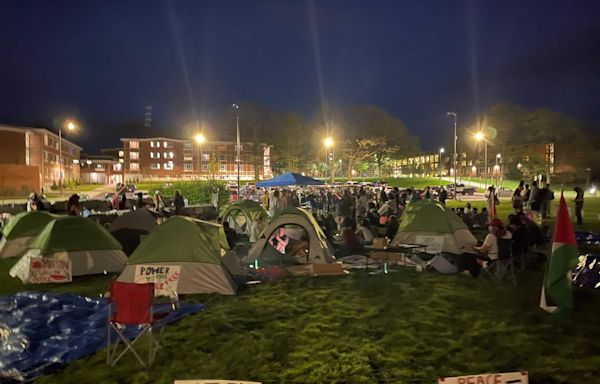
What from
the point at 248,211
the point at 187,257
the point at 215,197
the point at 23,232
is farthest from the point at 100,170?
the point at 187,257

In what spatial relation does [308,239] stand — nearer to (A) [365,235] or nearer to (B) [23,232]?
(A) [365,235]

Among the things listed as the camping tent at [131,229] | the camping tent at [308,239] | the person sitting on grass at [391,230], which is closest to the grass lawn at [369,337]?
the camping tent at [308,239]

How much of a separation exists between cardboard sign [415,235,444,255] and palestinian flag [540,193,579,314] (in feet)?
17.0

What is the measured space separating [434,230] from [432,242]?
36 centimetres

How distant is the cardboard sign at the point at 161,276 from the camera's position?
8.88m

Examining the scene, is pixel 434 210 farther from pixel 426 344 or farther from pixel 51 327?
pixel 51 327

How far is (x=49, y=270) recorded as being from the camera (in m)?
10.5

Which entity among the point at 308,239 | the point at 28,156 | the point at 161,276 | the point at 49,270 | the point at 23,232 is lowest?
the point at 49,270

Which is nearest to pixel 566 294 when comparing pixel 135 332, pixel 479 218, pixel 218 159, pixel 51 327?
pixel 135 332

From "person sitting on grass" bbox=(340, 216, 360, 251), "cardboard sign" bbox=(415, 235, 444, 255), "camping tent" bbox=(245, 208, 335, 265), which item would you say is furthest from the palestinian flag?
"person sitting on grass" bbox=(340, 216, 360, 251)

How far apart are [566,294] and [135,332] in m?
7.16

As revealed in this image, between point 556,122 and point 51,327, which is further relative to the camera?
point 556,122

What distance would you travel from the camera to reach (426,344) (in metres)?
6.52

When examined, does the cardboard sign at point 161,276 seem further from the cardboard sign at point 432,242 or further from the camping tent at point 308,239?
the cardboard sign at point 432,242
